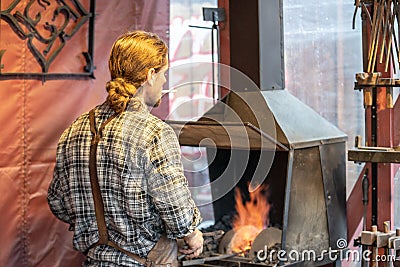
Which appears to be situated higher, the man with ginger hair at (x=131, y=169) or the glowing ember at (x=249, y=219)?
the man with ginger hair at (x=131, y=169)

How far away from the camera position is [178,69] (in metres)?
4.80

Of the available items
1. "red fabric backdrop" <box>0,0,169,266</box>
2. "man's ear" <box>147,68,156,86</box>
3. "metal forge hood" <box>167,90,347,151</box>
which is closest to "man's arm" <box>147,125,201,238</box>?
"man's ear" <box>147,68,156,86</box>

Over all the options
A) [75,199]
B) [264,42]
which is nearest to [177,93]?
[264,42]

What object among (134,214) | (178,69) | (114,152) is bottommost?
(134,214)

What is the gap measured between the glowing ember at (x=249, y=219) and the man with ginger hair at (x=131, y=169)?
954 mm

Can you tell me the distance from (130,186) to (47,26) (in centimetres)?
138

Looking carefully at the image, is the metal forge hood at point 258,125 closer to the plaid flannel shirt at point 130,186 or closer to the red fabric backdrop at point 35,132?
the red fabric backdrop at point 35,132

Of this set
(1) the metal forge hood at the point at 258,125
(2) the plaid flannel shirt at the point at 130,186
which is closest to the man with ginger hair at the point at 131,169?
(2) the plaid flannel shirt at the point at 130,186

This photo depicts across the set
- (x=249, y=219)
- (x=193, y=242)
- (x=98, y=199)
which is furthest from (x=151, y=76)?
(x=249, y=219)

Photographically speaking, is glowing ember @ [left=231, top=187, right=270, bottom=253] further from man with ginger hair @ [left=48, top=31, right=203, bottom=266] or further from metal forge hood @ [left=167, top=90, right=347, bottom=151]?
man with ginger hair @ [left=48, top=31, right=203, bottom=266]

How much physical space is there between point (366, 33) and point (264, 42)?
505 millimetres

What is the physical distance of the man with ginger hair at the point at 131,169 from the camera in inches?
90.7

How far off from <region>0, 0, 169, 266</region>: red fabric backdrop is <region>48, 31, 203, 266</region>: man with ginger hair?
0.91 m

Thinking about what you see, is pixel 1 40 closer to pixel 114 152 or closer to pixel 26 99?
pixel 26 99
